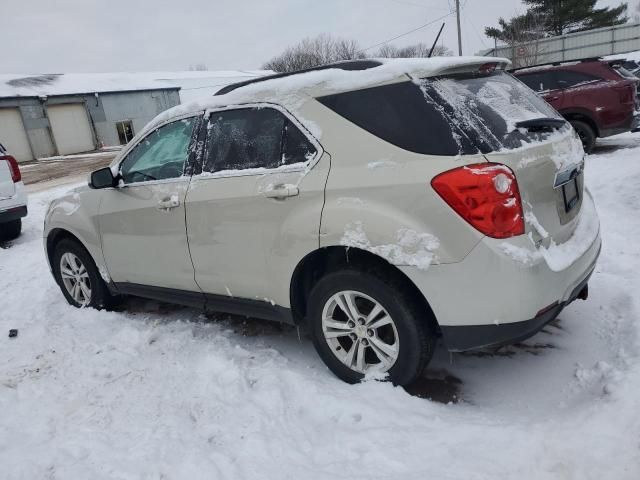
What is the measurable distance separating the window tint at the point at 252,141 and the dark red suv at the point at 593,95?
7.48 metres

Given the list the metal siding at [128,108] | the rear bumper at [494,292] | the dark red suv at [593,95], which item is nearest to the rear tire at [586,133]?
the dark red suv at [593,95]

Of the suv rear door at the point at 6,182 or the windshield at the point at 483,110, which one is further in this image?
the suv rear door at the point at 6,182

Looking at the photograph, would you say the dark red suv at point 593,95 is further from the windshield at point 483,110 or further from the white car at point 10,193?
the white car at point 10,193

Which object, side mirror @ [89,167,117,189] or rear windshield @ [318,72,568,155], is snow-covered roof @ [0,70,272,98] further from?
rear windshield @ [318,72,568,155]

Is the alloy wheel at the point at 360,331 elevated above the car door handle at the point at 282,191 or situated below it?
below

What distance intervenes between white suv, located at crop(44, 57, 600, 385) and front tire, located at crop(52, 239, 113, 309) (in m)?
1.16

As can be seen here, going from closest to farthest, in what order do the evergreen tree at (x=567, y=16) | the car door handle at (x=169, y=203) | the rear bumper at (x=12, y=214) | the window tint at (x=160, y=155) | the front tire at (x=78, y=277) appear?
the car door handle at (x=169, y=203), the window tint at (x=160, y=155), the front tire at (x=78, y=277), the rear bumper at (x=12, y=214), the evergreen tree at (x=567, y=16)

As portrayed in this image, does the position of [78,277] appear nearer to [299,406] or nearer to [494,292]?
[299,406]

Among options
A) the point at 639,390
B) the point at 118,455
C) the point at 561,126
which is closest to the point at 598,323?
the point at 639,390

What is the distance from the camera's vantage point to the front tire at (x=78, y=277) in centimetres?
436

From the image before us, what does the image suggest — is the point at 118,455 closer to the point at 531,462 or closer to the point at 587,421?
the point at 531,462

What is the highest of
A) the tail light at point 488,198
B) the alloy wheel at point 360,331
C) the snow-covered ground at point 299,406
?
the tail light at point 488,198

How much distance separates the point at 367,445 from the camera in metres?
2.39

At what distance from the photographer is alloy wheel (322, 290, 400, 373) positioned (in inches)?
106
